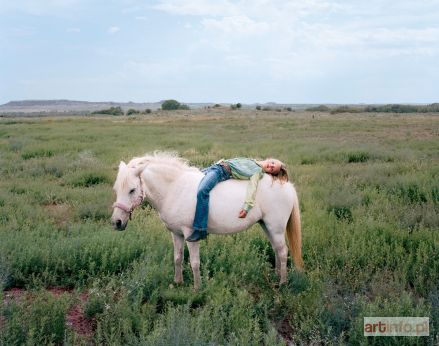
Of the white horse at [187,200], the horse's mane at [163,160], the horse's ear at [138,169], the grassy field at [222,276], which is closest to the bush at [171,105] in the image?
the grassy field at [222,276]

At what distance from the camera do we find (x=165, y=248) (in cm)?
593

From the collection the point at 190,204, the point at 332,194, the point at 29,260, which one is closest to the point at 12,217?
the point at 29,260

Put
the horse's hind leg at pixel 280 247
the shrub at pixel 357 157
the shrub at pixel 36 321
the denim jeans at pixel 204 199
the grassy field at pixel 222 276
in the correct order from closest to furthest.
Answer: the shrub at pixel 36 321 → the grassy field at pixel 222 276 → the denim jeans at pixel 204 199 → the horse's hind leg at pixel 280 247 → the shrub at pixel 357 157

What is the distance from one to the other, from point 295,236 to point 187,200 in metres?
1.62

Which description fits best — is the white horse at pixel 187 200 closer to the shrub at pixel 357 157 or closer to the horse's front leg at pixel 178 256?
the horse's front leg at pixel 178 256

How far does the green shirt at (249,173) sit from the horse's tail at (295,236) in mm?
→ 676

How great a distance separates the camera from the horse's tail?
5.27 metres

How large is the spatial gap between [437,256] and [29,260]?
217 inches

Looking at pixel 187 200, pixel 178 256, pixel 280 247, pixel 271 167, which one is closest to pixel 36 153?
pixel 178 256

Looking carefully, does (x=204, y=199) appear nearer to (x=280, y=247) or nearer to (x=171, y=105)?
(x=280, y=247)

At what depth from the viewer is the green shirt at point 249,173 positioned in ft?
15.6

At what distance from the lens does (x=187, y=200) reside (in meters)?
4.70

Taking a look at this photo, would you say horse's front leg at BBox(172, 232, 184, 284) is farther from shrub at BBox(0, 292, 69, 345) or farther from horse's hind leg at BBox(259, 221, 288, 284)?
shrub at BBox(0, 292, 69, 345)

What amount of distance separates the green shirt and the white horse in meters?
0.08
